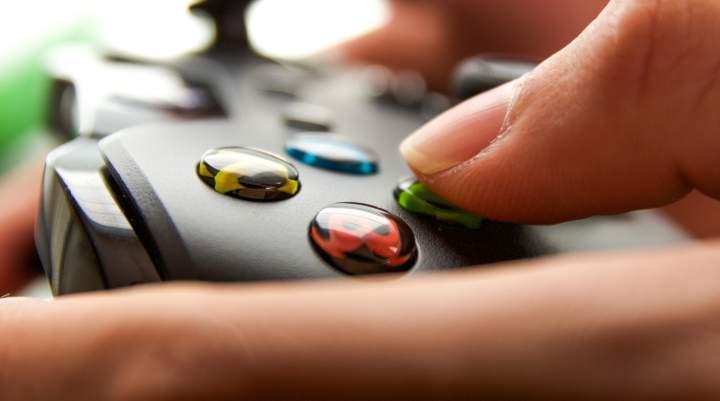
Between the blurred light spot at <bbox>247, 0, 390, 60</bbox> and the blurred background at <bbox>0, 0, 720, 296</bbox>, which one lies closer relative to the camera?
the blurred background at <bbox>0, 0, 720, 296</bbox>

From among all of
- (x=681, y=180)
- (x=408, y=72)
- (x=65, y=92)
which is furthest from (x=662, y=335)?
(x=408, y=72)

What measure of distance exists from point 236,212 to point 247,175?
0.06 ft

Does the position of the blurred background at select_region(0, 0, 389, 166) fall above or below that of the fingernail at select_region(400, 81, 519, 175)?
below

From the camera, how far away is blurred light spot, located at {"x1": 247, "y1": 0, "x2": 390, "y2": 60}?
0.72 metres

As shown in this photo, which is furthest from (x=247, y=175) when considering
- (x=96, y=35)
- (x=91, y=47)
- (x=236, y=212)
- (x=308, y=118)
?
(x=96, y=35)

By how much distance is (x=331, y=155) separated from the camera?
1.00 ft

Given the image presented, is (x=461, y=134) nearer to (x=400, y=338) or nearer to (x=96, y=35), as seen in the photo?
(x=400, y=338)

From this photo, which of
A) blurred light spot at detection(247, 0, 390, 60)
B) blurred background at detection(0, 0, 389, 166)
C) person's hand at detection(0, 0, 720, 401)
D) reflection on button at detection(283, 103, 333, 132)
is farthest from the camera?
blurred light spot at detection(247, 0, 390, 60)

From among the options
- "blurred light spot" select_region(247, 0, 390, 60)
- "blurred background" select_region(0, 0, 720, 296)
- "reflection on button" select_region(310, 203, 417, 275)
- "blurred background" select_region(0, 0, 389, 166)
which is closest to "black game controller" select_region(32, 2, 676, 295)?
"reflection on button" select_region(310, 203, 417, 275)

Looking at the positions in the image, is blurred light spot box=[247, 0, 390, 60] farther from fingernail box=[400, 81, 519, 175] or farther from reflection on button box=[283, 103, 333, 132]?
fingernail box=[400, 81, 519, 175]

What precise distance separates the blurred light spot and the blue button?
1.05 ft

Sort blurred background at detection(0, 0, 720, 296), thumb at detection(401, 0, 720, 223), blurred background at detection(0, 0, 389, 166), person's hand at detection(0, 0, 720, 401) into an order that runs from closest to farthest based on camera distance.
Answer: person's hand at detection(0, 0, 720, 401) < thumb at detection(401, 0, 720, 223) < blurred background at detection(0, 0, 720, 296) < blurred background at detection(0, 0, 389, 166)

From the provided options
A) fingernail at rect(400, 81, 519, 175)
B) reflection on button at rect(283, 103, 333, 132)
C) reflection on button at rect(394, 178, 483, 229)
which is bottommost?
reflection on button at rect(283, 103, 333, 132)

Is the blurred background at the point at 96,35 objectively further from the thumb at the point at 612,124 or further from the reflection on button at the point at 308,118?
the thumb at the point at 612,124
